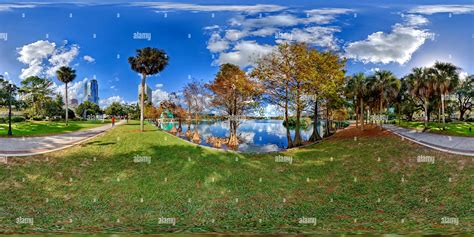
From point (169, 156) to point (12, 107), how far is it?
357cm

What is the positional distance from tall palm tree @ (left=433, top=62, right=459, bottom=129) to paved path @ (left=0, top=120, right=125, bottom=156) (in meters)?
8.35

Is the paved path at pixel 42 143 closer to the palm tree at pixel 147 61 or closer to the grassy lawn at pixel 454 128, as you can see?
the palm tree at pixel 147 61

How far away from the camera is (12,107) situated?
5766 millimetres

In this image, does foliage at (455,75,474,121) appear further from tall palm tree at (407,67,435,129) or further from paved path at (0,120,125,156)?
paved path at (0,120,125,156)

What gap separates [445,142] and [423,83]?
212 centimetres

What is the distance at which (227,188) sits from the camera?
582 centimetres

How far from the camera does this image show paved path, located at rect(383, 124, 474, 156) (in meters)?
5.84

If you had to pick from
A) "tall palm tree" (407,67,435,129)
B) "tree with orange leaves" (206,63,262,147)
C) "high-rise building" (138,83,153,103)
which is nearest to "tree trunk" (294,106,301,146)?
"tree with orange leaves" (206,63,262,147)

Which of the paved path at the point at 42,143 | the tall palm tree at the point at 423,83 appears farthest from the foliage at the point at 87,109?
the tall palm tree at the point at 423,83

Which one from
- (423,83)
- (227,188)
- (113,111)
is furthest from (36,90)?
(423,83)

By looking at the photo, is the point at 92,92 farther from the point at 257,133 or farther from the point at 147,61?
the point at 257,133

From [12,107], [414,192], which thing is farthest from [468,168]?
[12,107]

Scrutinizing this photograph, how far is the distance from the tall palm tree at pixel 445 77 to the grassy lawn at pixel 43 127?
827 centimetres

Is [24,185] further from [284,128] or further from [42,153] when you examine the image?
[284,128]
